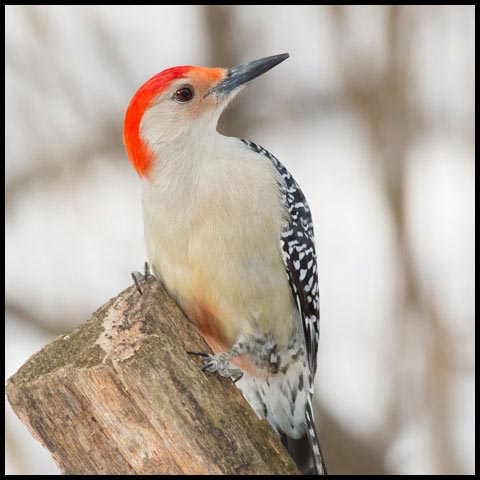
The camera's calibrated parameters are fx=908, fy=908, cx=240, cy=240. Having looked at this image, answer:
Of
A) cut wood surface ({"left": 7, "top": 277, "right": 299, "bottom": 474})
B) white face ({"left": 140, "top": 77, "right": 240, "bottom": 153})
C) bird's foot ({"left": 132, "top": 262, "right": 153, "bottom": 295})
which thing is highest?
white face ({"left": 140, "top": 77, "right": 240, "bottom": 153})

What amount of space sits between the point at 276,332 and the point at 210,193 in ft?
3.22

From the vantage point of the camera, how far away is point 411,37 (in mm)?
7816

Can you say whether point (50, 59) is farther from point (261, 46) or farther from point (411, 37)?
point (411, 37)

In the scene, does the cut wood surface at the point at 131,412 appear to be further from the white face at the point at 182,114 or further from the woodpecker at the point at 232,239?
the white face at the point at 182,114

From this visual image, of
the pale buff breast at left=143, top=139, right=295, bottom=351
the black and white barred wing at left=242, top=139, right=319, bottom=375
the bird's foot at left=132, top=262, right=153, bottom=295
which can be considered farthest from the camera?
the black and white barred wing at left=242, top=139, right=319, bottom=375

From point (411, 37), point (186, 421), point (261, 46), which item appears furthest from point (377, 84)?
point (186, 421)

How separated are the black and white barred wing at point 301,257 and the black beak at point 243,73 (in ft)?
1.36

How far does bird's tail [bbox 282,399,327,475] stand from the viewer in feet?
17.7

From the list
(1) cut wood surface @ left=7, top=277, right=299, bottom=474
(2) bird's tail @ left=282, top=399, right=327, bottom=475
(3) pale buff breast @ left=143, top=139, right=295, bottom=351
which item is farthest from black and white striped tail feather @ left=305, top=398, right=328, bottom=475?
(1) cut wood surface @ left=7, top=277, right=299, bottom=474

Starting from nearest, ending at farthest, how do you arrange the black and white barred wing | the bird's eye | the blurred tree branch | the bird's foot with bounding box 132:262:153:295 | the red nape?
the bird's foot with bounding box 132:262:153:295, the red nape, the bird's eye, the black and white barred wing, the blurred tree branch

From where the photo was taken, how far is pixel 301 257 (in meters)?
5.62

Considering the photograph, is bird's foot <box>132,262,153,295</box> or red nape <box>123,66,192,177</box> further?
red nape <box>123,66,192,177</box>

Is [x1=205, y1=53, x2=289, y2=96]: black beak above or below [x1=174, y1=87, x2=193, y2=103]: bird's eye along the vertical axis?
above

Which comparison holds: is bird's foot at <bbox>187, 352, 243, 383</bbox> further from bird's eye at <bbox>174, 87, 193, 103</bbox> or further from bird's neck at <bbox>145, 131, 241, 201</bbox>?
bird's eye at <bbox>174, 87, 193, 103</bbox>
